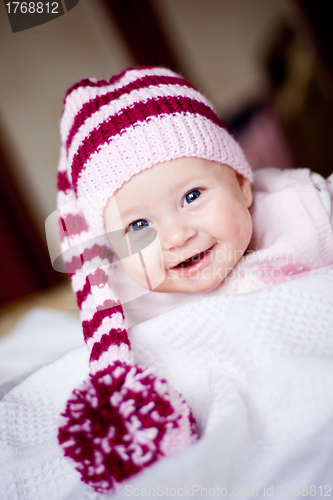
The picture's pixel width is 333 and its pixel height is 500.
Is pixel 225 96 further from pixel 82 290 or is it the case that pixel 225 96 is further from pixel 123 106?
pixel 82 290

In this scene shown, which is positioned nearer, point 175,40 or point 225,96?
point 175,40

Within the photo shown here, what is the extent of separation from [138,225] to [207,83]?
1560 mm

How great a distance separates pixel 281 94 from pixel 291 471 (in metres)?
1.84

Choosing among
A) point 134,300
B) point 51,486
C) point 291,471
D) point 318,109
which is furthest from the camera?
point 318,109

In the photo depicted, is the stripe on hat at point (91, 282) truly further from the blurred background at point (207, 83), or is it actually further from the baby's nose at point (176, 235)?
the blurred background at point (207, 83)

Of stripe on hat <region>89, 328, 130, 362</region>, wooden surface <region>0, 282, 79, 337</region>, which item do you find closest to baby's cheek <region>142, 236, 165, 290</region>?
stripe on hat <region>89, 328, 130, 362</region>

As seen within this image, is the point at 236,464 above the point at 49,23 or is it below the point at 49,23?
below

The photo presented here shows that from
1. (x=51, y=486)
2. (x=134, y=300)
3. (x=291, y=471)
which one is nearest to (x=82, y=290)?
(x=134, y=300)

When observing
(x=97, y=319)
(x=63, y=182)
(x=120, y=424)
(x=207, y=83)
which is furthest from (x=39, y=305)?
(x=207, y=83)

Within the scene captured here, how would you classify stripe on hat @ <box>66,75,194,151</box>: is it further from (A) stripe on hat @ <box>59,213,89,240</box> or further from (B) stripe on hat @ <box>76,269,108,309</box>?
(B) stripe on hat @ <box>76,269,108,309</box>

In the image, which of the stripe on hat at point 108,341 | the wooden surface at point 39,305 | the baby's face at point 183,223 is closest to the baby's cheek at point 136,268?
the baby's face at point 183,223

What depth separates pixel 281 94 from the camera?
1.85 m

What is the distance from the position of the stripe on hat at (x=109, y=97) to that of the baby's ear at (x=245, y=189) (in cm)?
24

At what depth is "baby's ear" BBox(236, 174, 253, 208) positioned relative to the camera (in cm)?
76
